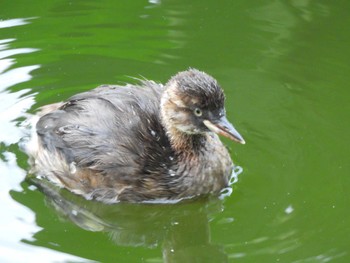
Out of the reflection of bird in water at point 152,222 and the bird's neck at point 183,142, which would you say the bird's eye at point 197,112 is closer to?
the bird's neck at point 183,142

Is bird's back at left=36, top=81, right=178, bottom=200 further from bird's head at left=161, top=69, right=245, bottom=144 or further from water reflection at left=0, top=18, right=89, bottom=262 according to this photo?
water reflection at left=0, top=18, right=89, bottom=262

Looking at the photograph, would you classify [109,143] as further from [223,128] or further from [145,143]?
[223,128]

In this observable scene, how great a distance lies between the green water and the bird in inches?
4.8

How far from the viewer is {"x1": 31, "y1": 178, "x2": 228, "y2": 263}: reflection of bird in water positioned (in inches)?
223

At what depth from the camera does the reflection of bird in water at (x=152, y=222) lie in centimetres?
566

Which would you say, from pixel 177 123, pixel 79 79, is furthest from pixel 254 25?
pixel 177 123

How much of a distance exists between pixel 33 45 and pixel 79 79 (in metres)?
0.76

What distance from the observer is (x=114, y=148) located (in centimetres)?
600

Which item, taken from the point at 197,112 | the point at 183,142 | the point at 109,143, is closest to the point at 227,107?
the point at 183,142

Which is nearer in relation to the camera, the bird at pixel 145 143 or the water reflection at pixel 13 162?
the water reflection at pixel 13 162

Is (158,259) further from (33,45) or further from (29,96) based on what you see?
(33,45)

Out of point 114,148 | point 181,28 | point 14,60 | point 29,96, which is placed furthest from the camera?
point 181,28

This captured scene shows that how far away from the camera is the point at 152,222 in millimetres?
5973

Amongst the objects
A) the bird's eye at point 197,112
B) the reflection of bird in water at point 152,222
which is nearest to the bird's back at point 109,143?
the reflection of bird in water at point 152,222
